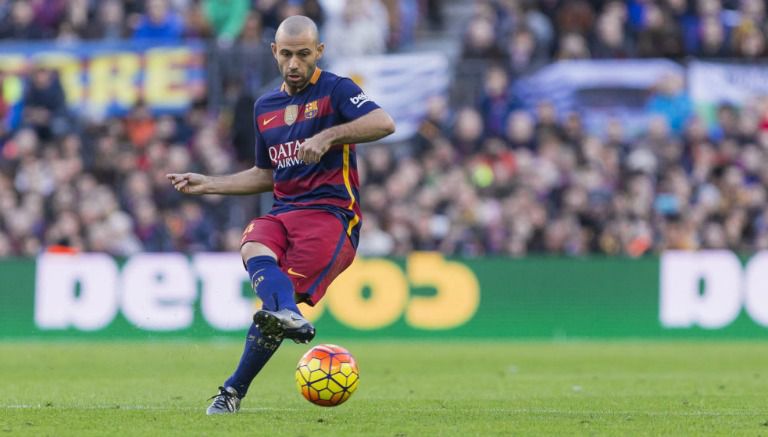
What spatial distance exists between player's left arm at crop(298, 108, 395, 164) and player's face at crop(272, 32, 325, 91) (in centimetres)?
42

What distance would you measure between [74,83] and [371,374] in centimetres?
990

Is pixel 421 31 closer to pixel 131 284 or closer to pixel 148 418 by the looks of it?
pixel 131 284

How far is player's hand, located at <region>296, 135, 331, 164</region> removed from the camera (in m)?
9.09

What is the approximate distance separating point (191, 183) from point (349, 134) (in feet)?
4.09

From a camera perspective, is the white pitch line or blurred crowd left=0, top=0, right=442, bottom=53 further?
blurred crowd left=0, top=0, right=442, bottom=53

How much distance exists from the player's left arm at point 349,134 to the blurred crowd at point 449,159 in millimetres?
11780

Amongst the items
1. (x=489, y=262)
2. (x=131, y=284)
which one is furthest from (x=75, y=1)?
(x=489, y=262)

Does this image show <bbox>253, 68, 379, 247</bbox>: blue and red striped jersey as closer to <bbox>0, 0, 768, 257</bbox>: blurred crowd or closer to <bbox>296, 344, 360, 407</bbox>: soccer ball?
<bbox>296, 344, 360, 407</bbox>: soccer ball

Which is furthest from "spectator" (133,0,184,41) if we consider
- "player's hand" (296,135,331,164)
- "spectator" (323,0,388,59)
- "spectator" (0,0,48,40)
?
"player's hand" (296,135,331,164)

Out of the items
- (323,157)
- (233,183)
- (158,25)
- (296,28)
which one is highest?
(158,25)

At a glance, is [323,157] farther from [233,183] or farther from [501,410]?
[501,410]

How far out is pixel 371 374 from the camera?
14781 millimetres

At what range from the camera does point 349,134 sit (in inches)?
369

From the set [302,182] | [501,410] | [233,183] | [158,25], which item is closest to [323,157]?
[302,182]
